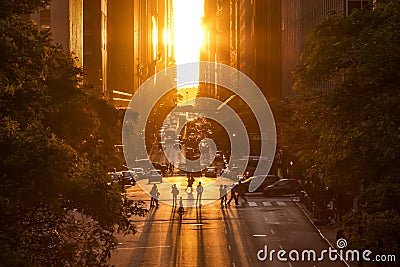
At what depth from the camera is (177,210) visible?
5678 centimetres

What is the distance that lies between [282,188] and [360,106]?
157 ft

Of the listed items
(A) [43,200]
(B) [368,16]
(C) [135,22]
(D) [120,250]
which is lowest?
(D) [120,250]

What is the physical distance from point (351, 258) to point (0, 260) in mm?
21904

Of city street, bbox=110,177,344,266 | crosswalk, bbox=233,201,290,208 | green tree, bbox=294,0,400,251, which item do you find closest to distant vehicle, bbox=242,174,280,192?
crosswalk, bbox=233,201,290,208

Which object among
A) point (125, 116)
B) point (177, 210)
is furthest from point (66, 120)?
point (125, 116)

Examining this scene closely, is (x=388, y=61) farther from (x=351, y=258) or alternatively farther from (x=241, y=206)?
(x=241, y=206)

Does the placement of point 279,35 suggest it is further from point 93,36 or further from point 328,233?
point 328,233

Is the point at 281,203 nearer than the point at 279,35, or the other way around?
the point at 281,203

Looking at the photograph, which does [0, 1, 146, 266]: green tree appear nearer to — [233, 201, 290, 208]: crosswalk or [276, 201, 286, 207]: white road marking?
[233, 201, 290, 208]: crosswalk

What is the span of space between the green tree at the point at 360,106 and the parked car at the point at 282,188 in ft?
139

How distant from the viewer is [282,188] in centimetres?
7162

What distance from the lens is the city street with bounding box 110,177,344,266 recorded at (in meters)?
35.8

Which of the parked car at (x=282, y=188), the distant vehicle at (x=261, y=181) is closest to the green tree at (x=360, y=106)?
Result: the parked car at (x=282, y=188)

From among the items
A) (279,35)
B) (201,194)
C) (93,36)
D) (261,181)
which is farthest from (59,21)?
(279,35)
